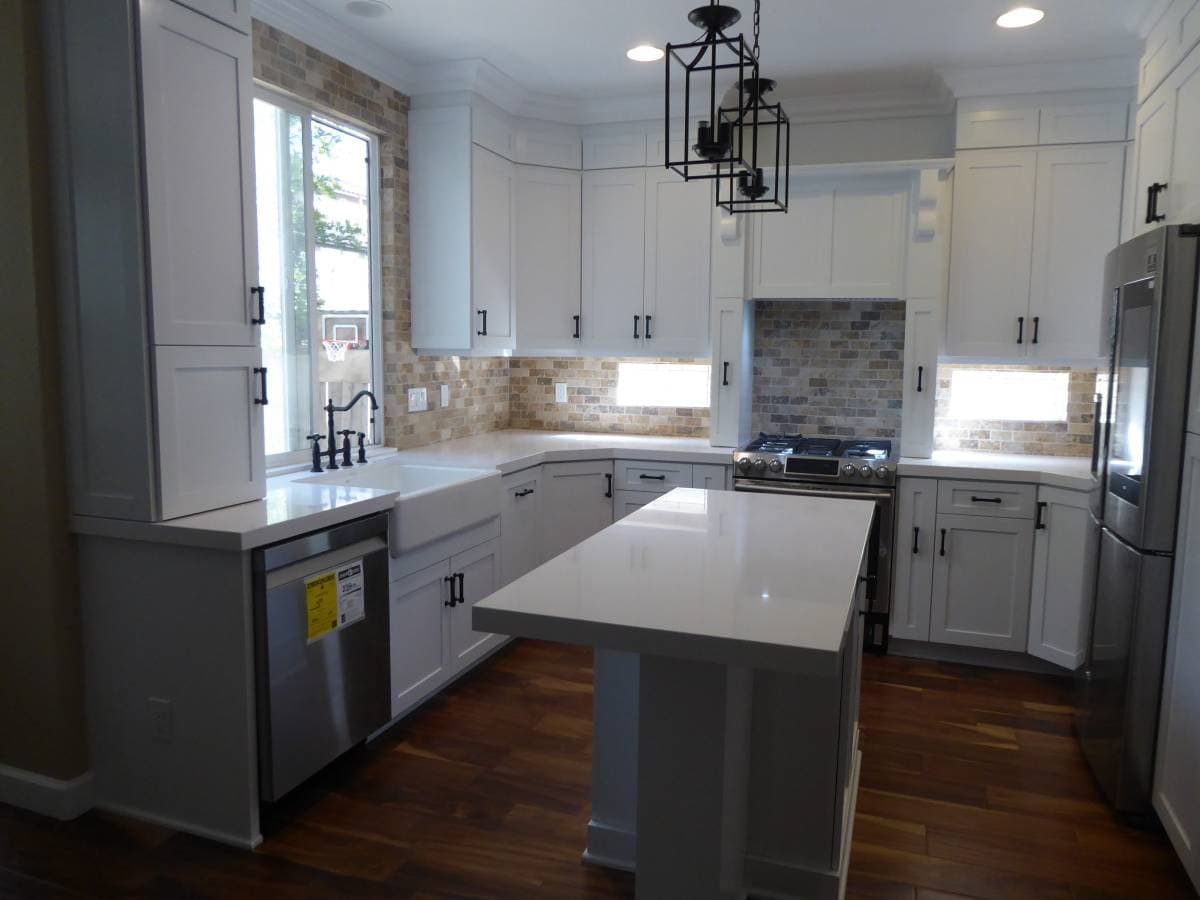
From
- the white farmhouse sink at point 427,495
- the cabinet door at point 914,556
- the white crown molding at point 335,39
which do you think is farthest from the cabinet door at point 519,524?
the white crown molding at point 335,39

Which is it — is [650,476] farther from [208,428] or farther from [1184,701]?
[1184,701]

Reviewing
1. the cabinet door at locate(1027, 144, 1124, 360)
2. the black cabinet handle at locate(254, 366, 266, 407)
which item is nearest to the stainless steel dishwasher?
the black cabinet handle at locate(254, 366, 266, 407)

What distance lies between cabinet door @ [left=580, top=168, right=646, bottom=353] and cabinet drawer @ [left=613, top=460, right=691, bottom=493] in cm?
66

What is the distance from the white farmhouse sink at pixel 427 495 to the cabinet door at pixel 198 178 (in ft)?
2.54

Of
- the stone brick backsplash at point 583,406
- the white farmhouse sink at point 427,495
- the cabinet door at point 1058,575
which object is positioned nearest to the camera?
the white farmhouse sink at point 427,495

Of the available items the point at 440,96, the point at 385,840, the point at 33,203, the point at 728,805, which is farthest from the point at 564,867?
the point at 440,96

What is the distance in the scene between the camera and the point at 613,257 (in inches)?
182

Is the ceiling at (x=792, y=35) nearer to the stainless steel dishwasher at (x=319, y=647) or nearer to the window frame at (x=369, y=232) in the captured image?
the window frame at (x=369, y=232)

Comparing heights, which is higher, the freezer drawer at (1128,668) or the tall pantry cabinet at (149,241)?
the tall pantry cabinet at (149,241)

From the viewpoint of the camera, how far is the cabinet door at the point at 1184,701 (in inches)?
90.9

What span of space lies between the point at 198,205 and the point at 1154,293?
277 centimetres

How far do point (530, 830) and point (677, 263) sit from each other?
2.92m

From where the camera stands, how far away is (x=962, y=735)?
325 centimetres

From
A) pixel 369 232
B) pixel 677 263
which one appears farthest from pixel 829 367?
pixel 369 232
